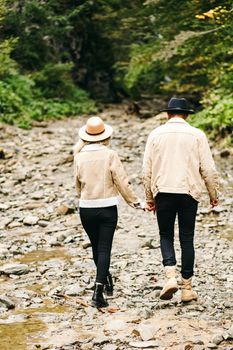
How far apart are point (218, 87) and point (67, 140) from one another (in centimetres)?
564

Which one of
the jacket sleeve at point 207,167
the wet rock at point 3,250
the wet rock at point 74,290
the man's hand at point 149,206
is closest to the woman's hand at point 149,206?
the man's hand at point 149,206

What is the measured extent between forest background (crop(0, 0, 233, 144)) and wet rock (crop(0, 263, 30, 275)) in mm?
9200

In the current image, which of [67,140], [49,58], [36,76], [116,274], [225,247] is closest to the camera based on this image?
[116,274]

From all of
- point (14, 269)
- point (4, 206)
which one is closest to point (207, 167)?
point (14, 269)

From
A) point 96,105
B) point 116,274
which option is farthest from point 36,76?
point 116,274

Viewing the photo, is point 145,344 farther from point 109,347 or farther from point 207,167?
point 207,167

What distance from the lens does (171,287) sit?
5.70 meters

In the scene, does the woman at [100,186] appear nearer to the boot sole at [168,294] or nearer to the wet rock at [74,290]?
the wet rock at [74,290]

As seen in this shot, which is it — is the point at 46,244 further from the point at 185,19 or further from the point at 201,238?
the point at 185,19

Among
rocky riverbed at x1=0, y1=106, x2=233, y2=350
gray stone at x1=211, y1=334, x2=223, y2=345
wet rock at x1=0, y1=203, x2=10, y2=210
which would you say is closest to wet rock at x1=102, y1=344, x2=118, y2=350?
rocky riverbed at x1=0, y1=106, x2=233, y2=350

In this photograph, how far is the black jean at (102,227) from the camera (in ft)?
19.4

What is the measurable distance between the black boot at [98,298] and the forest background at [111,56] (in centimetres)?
1019

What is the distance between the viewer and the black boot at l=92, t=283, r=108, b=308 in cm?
585

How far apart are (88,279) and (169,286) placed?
57.0 inches
